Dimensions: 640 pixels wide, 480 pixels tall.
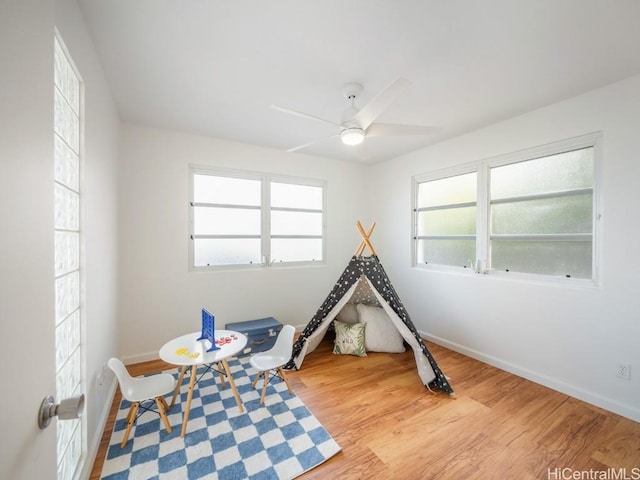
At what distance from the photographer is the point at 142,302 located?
2.97 meters

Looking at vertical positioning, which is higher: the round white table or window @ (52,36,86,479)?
window @ (52,36,86,479)

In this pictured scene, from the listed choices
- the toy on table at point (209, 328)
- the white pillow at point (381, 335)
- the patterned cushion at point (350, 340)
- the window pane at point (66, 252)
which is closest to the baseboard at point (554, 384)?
the white pillow at point (381, 335)

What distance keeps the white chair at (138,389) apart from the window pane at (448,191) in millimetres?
3565

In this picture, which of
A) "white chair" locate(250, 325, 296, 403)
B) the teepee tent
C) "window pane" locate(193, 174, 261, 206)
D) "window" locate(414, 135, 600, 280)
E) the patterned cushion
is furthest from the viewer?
"window pane" locate(193, 174, 261, 206)

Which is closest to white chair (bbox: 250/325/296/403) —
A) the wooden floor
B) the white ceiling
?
the wooden floor

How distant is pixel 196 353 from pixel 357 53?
254 cm

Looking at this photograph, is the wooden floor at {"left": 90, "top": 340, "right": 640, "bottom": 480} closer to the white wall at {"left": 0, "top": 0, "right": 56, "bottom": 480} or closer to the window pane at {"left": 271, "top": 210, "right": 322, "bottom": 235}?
the white wall at {"left": 0, "top": 0, "right": 56, "bottom": 480}

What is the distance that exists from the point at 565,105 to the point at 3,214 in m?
3.63

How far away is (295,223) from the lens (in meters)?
3.97

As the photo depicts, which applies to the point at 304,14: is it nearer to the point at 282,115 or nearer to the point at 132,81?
the point at 282,115

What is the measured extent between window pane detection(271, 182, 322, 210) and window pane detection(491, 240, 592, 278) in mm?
2446

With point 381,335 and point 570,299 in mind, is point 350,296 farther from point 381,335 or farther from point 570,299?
point 570,299

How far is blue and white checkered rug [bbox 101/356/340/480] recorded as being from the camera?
1.62 m

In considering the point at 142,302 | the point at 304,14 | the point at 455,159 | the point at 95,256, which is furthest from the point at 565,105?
the point at 142,302
